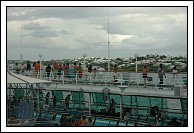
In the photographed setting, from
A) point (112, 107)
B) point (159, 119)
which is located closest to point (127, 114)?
point (112, 107)

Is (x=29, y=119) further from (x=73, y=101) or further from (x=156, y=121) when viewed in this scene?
(x=73, y=101)

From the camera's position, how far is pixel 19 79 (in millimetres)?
16031

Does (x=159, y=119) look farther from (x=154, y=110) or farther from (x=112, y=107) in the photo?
(x=112, y=107)

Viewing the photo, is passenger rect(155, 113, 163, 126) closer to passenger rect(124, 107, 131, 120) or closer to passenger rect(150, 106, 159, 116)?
passenger rect(150, 106, 159, 116)

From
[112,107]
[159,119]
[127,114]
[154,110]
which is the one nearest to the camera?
[159,119]

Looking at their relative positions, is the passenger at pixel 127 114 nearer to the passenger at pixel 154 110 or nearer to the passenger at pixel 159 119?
the passenger at pixel 154 110

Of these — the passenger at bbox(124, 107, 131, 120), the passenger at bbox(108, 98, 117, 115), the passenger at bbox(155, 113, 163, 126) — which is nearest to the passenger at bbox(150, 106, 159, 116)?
the passenger at bbox(155, 113, 163, 126)

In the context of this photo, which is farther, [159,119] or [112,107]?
[112,107]

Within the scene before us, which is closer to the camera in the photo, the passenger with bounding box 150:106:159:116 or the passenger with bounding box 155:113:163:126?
the passenger with bounding box 155:113:163:126

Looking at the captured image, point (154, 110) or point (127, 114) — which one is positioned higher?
point (154, 110)

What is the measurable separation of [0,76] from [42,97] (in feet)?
49.8

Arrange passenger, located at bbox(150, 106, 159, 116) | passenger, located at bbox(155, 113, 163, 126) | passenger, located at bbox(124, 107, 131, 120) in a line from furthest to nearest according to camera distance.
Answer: passenger, located at bbox(124, 107, 131, 120), passenger, located at bbox(150, 106, 159, 116), passenger, located at bbox(155, 113, 163, 126)

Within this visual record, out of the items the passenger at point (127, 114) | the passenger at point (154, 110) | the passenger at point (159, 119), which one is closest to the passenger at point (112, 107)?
the passenger at point (127, 114)

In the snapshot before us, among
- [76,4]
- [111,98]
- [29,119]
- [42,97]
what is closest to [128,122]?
[111,98]
